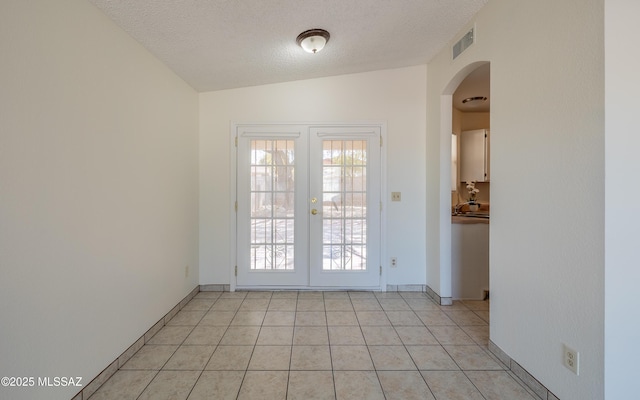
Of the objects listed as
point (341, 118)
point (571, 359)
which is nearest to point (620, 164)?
point (571, 359)

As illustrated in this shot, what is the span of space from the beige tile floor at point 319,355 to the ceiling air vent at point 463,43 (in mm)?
2479

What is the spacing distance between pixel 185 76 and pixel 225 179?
3.79 feet

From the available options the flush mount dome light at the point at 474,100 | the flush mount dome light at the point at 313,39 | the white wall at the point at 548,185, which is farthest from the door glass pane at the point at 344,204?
the flush mount dome light at the point at 474,100

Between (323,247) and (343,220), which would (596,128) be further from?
(323,247)

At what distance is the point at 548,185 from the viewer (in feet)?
5.09

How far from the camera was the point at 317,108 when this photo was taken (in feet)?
10.9

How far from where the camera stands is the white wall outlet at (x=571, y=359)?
1383mm

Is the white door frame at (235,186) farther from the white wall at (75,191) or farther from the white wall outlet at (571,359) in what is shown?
the white wall outlet at (571,359)

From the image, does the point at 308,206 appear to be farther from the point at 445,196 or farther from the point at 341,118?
the point at 445,196

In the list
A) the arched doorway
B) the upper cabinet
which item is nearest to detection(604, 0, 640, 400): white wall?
the arched doorway

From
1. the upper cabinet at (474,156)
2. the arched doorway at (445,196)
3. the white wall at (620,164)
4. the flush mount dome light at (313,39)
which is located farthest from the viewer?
the upper cabinet at (474,156)

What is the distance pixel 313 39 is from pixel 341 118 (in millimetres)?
1103

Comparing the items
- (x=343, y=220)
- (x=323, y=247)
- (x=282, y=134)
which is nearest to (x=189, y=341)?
(x=323, y=247)

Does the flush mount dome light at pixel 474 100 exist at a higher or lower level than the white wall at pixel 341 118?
higher
